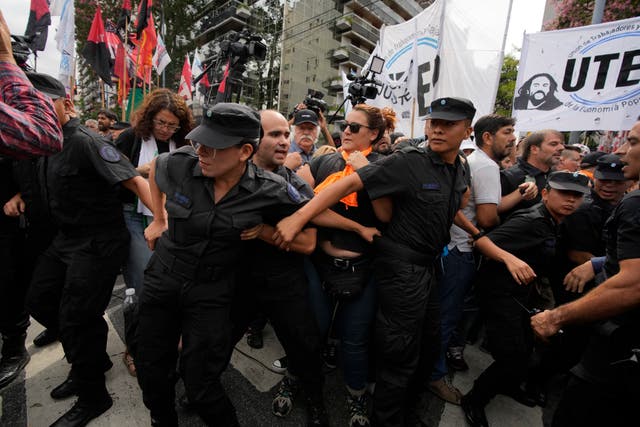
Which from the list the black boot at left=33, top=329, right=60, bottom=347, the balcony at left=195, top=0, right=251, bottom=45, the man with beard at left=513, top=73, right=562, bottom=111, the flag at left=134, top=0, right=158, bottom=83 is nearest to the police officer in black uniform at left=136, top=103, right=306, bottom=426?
the black boot at left=33, top=329, right=60, bottom=347

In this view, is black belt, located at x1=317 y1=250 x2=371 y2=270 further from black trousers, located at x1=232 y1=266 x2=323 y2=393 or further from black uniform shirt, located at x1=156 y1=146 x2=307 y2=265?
black uniform shirt, located at x1=156 y1=146 x2=307 y2=265

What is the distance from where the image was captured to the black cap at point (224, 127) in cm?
155

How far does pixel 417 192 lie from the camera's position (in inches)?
76.1

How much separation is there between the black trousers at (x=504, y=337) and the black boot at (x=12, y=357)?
374 centimetres

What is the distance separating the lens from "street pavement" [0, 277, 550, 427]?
2.17 metres

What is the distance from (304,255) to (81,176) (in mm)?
1605

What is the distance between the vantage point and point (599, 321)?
4.90 feet

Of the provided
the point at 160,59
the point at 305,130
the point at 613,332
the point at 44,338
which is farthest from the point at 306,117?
the point at 160,59

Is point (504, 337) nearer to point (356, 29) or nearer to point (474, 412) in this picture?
point (474, 412)

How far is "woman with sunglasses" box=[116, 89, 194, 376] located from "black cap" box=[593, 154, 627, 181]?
12.3 feet

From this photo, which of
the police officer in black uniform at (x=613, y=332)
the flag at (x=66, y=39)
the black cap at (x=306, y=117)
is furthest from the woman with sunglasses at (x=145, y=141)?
the flag at (x=66, y=39)

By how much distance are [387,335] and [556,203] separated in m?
1.62

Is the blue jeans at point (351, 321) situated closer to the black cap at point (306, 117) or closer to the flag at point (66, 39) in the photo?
the black cap at point (306, 117)

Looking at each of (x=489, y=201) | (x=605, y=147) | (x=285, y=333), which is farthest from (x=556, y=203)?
(x=605, y=147)
